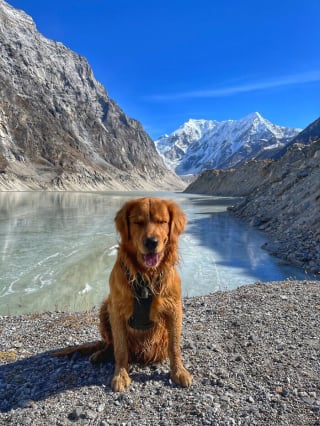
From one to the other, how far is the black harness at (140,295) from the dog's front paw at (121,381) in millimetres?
731

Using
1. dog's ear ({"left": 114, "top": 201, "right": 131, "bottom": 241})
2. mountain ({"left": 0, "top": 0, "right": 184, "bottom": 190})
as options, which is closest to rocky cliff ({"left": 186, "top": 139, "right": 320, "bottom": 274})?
dog's ear ({"left": 114, "top": 201, "right": 131, "bottom": 241})

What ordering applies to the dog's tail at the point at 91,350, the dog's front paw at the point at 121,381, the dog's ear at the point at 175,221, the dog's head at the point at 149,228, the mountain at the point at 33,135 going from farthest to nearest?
1. the mountain at the point at 33,135
2. the dog's tail at the point at 91,350
3. the dog's ear at the point at 175,221
4. the dog's front paw at the point at 121,381
5. the dog's head at the point at 149,228

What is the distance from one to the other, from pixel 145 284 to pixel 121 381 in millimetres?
1347

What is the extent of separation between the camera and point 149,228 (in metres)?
4.14

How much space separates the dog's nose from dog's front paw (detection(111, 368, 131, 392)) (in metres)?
1.83

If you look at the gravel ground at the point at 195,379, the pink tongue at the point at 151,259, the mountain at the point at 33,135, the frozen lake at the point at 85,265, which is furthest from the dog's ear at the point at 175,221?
the mountain at the point at 33,135

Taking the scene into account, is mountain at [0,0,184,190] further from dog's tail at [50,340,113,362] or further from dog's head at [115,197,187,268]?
dog's head at [115,197,187,268]

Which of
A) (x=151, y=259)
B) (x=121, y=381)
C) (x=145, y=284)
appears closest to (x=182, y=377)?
(x=121, y=381)

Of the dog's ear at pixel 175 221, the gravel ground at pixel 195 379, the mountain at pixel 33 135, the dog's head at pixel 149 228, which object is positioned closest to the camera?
the gravel ground at pixel 195 379

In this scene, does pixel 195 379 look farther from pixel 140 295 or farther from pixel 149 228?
pixel 149 228

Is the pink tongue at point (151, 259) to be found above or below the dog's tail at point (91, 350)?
above

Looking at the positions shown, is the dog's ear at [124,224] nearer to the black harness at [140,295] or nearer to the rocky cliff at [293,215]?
the black harness at [140,295]

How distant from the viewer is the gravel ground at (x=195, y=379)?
13.0ft

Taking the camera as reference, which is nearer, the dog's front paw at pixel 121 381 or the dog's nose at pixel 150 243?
the dog's nose at pixel 150 243
